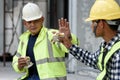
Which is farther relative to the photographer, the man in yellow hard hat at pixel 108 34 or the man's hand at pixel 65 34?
the man's hand at pixel 65 34

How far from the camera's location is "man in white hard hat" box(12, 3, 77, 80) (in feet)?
15.6

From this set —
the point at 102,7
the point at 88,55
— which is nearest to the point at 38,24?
the point at 88,55

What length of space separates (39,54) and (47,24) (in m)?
7.93

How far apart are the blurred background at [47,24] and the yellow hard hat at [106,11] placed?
6276mm

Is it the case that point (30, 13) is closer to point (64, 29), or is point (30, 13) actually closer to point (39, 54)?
point (39, 54)

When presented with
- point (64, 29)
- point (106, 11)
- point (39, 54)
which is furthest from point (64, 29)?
point (39, 54)

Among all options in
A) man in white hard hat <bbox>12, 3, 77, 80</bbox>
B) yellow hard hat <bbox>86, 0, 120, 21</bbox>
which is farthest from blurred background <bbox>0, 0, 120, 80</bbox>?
yellow hard hat <bbox>86, 0, 120, 21</bbox>

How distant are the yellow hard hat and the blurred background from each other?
628 centimetres

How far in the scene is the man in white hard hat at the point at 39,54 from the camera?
4762 millimetres

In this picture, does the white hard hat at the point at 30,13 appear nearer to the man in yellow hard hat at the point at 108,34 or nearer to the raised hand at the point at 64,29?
the raised hand at the point at 64,29

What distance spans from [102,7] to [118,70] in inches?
20.2

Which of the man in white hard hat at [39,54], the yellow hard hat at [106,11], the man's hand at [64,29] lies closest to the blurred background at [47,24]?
the man in white hard hat at [39,54]

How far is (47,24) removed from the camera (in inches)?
500

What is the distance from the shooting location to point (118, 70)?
3350mm
